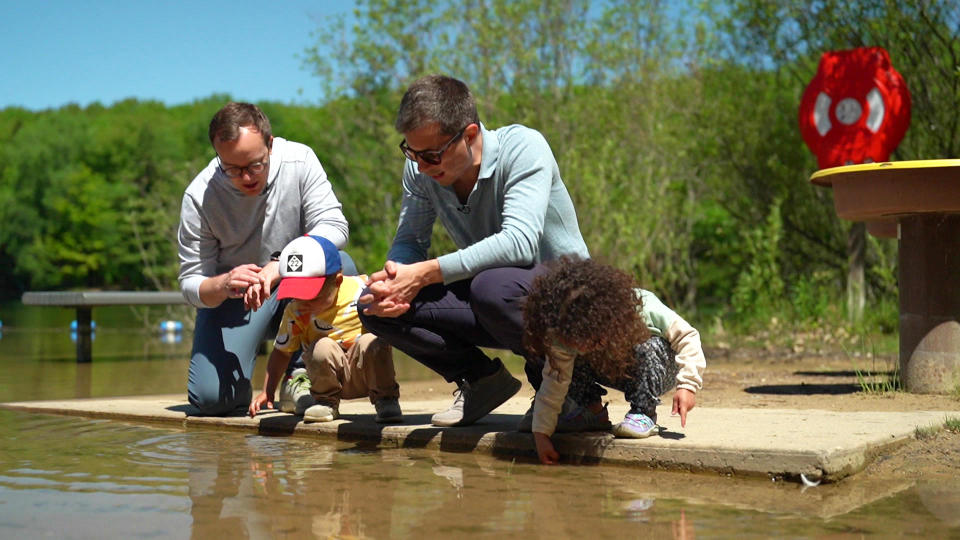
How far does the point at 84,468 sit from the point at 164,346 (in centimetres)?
783

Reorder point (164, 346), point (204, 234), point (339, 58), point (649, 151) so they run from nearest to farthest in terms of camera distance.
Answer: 1. point (204, 234)
2. point (164, 346)
3. point (649, 151)
4. point (339, 58)

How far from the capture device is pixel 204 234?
4504mm

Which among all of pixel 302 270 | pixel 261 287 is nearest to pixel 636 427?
pixel 302 270

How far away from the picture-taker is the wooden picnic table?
8562 millimetres

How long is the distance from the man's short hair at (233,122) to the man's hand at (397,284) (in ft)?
3.42

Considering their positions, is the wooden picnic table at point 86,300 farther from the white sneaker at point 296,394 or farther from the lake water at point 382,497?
the lake water at point 382,497

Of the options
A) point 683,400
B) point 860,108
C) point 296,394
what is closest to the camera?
point 683,400

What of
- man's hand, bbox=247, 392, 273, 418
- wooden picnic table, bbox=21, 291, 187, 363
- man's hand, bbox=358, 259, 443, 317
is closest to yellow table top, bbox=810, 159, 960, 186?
man's hand, bbox=358, 259, 443, 317

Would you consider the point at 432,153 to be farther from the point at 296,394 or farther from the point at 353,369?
the point at 296,394

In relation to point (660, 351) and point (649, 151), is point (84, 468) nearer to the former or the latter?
point (660, 351)

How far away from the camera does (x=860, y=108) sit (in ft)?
29.5

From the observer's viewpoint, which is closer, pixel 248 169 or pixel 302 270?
pixel 302 270

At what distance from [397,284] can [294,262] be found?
1.93ft

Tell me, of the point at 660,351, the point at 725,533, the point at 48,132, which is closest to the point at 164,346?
the point at 660,351
